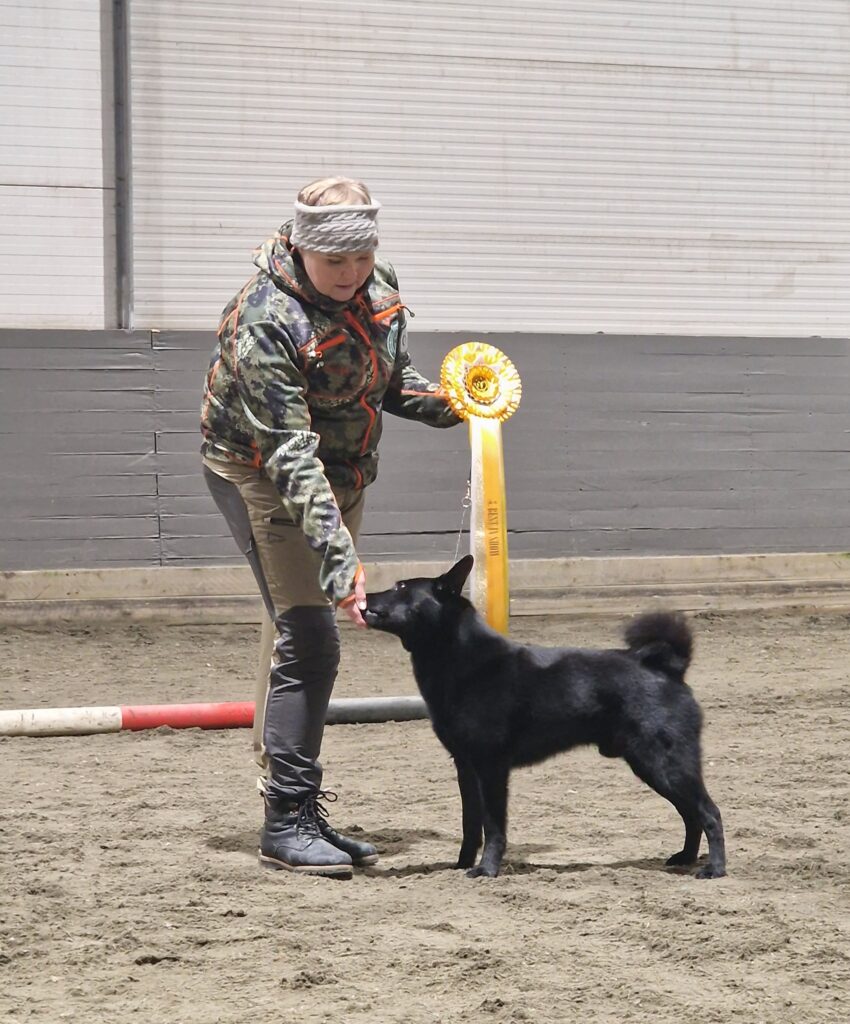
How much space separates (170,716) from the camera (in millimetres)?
5414

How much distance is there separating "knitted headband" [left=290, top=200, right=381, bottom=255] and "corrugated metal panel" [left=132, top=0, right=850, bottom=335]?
5450 millimetres

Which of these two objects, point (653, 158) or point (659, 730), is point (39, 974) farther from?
point (653, 158)

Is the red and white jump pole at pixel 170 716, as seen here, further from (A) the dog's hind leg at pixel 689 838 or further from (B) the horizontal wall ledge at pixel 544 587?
(B) the horizontal wall ledge at pixel 544 587

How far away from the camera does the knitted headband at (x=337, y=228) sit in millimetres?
3303

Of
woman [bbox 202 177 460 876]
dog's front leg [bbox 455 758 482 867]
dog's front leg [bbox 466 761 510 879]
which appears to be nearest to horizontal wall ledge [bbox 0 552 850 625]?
woman [bbox 202 177 460 876]

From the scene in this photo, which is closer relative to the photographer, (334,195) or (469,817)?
(334,195)

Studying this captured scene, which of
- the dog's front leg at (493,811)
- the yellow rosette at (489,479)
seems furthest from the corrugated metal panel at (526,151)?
the dog's front leg at (493,811)

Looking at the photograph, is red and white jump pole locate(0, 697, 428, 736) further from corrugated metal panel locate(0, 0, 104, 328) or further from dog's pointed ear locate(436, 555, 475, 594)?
corrugated metal panel locate(0, 0, 104, 328)

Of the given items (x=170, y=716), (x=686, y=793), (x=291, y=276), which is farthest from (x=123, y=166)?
(x=686, y=793)

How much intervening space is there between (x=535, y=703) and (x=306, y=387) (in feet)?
3.30

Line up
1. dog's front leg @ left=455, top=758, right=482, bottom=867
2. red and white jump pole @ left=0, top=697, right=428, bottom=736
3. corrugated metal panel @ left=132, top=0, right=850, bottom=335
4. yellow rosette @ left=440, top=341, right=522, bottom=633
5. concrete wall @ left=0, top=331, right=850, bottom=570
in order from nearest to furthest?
dog's front leg @ left=455, top=758, right=482, bottom=867, yellow rosette @ left=440, top=341, right=522, bottom=633, red and white jump pole @ left=0, top=697, right=428, bottom=736, concrete wall @ left=0, top=331, right=850, bottom=570, corrugated metal panel @ left=132, top=0, right=850, bottom=335

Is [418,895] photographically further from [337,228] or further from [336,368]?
[337,228]

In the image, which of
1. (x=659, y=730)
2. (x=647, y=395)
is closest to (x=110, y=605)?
(x=647, y=395)

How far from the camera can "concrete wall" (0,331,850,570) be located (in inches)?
330
